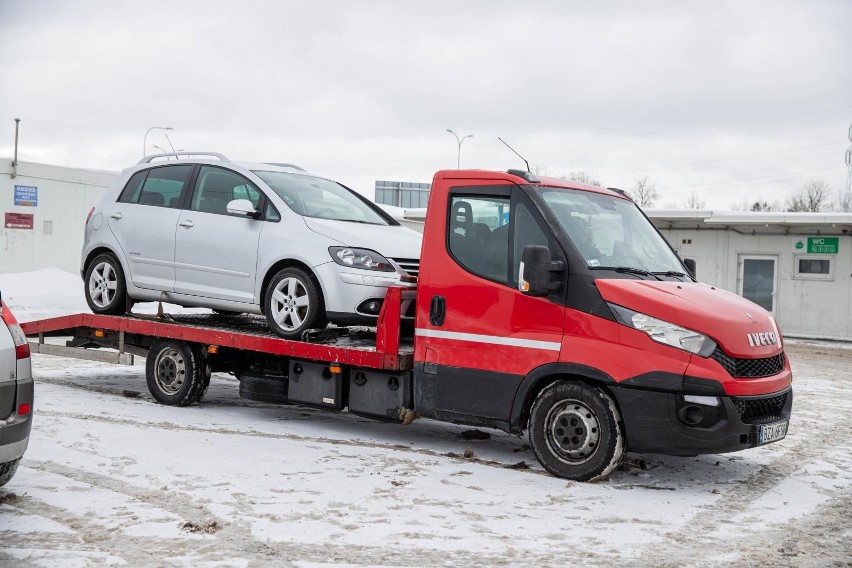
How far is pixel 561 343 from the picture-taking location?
22.7ft

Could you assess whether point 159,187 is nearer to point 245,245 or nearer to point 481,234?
point 245,245

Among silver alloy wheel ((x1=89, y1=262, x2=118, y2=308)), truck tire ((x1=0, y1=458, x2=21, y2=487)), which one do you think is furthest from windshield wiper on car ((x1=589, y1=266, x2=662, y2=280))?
silver alloy wheel ((x1=89, y1=262, x2=118, y2=308))

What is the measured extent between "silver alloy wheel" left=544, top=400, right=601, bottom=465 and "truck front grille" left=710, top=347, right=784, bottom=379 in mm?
982

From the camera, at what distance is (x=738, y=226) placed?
83.0 ft

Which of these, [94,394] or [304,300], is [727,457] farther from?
[94,394]

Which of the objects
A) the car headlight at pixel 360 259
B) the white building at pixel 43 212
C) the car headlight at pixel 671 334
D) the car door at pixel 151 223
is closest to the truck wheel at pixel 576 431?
the car headlight at pixel 671 334

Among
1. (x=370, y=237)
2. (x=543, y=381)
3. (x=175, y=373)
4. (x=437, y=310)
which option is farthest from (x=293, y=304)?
(x=543, y=381)

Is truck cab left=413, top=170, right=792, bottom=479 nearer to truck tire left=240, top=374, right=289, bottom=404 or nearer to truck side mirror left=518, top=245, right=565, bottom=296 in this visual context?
truck side mirror left=518, top=245, right=565, bottom=296

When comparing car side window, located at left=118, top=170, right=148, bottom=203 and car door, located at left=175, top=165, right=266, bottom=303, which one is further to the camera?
car side window, located at left=118, top=170, right=148, bottom=203

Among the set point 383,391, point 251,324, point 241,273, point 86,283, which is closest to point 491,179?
point 383,391

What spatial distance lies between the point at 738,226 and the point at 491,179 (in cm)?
1950

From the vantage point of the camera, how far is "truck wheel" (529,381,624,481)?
674 cm

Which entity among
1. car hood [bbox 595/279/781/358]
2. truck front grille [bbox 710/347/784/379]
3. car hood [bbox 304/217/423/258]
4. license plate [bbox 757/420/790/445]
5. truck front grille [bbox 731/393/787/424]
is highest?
car hood [bbox 304/217/423/258]

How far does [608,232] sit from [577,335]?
1.06 meters
